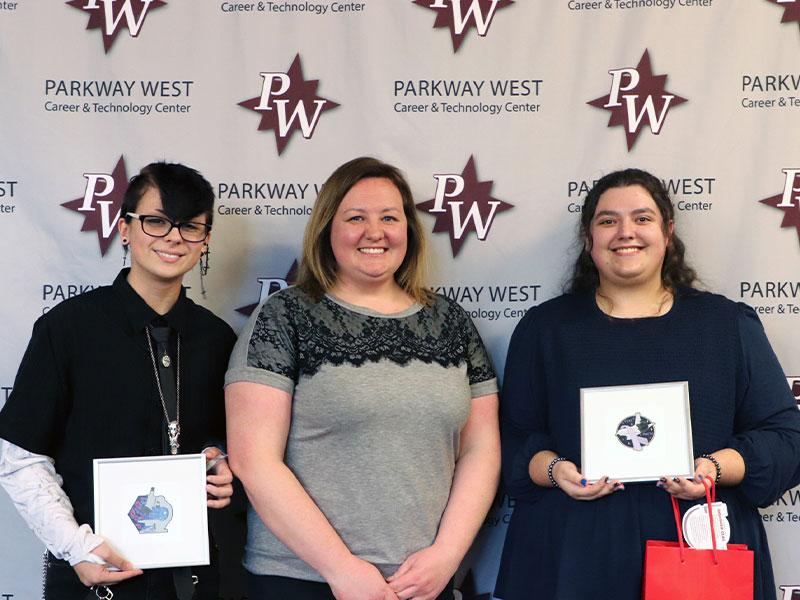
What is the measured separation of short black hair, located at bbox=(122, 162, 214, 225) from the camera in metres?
1.86

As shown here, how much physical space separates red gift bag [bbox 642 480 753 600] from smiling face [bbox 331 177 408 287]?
35.7 inches

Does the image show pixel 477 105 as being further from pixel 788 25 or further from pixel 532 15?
pixel 788 25

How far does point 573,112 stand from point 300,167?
84 cm

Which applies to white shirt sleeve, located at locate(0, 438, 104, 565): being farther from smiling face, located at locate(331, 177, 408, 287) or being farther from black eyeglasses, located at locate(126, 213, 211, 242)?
smiling face, located at locate(331, 177, 408, 287)

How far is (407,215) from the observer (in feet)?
7.02

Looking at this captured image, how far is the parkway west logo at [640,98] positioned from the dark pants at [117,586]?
175cm

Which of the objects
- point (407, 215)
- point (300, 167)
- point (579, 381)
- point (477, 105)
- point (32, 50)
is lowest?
point (579, 381)

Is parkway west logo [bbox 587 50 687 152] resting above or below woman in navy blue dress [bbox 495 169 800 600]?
above

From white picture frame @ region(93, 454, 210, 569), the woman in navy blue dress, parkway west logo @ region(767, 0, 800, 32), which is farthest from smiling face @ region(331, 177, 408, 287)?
parkway west logo @ region(767, 0, 800, 32)

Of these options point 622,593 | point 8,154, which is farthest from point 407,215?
point 8,154

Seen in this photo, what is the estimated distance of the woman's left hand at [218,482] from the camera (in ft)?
5.96

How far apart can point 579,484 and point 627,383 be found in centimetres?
27

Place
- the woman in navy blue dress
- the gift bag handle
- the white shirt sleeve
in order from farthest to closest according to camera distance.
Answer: the woman in navy blue dress, the gift bag handle, the white shirt sleeve

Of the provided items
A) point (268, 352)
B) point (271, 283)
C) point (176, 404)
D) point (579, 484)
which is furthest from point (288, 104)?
point (579, 484)
